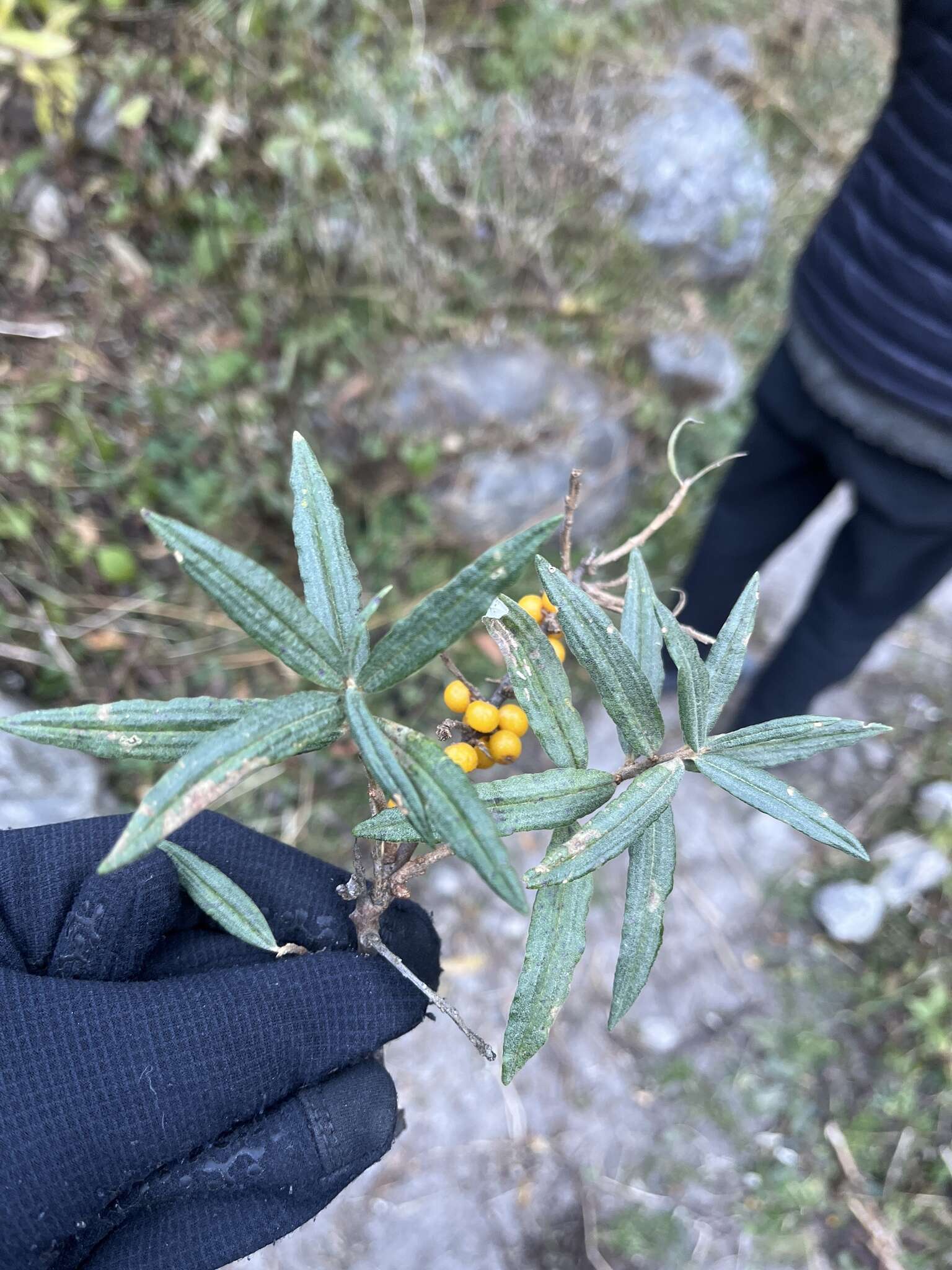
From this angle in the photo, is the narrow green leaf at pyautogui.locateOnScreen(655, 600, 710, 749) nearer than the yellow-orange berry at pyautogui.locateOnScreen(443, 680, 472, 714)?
Yes

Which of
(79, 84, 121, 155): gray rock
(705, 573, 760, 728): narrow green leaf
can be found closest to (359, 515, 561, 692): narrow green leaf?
(705, 573, 760, 728): narrow green leaf

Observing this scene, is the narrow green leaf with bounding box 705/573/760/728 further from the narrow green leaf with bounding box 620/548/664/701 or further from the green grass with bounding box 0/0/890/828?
the green grass with bounding box 0/0/890/828

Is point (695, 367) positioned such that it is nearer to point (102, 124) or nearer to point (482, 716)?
point (102, 124)

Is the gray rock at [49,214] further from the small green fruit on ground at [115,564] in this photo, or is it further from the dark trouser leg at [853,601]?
the dark trouser leg at [853,601]

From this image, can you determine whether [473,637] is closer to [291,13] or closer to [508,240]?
[508,240]

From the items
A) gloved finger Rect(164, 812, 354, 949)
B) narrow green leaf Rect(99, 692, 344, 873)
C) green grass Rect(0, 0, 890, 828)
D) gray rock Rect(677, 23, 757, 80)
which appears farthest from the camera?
gray rock Rect(677, 23, 757, 80)

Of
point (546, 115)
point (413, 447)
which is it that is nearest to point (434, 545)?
point (413, 447)
